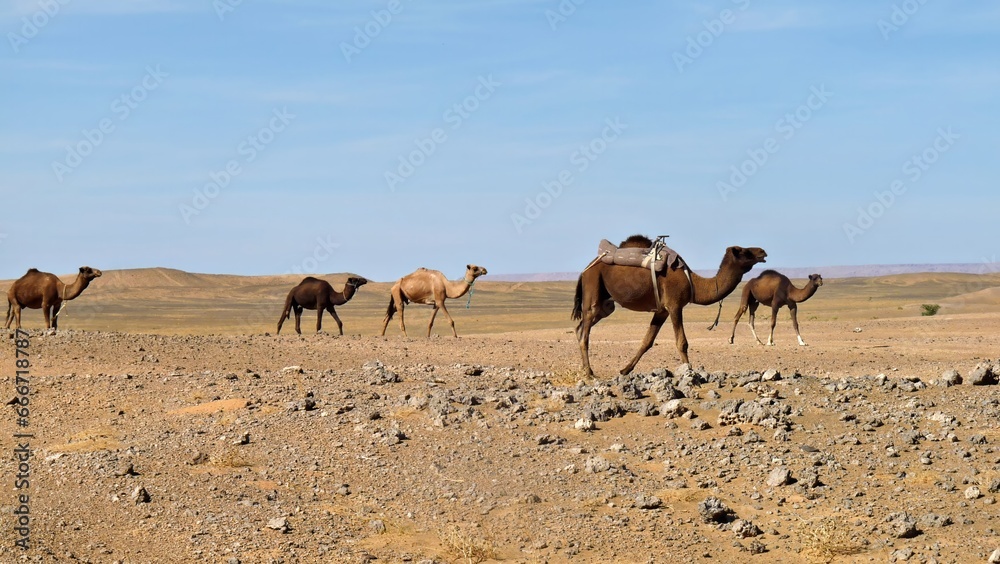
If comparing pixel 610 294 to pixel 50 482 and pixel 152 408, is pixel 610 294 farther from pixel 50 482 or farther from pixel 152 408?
pixel 50 482

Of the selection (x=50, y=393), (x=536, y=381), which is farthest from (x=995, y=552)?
(x=50, y=393)

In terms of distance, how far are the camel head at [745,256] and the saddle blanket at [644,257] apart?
80 cm

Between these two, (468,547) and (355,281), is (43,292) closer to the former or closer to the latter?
(355,281)

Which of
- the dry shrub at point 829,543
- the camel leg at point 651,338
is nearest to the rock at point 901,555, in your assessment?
the dry shrub at point 829,543

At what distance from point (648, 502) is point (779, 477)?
124 cm

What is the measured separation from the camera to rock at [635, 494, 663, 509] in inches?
395

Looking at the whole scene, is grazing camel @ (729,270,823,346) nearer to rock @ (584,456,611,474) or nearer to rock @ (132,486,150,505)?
rock @ (584,456,611,474)

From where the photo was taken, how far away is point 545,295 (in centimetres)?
11369

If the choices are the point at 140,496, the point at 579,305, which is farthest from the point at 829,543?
the point at 579,305

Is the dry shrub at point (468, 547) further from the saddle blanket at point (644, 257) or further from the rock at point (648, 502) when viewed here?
the saddle blanket at point (644, 257)

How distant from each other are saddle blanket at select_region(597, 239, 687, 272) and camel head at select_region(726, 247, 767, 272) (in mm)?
803

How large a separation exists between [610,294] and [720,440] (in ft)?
15.6

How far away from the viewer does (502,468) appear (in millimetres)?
11062

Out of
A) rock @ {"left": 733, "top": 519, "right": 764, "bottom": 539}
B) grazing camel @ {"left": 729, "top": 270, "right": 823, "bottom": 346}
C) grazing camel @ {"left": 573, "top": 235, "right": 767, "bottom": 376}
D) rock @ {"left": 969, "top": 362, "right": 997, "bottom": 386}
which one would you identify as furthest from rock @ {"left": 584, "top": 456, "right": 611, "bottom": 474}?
grazing camel @ {"left": 729, "top": 270, "right": 823, "bottom": 346}
